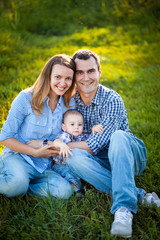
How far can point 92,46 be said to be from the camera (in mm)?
8078

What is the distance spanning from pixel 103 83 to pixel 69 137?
3072 mm

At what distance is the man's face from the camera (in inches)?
119

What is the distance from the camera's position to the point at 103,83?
5801mm

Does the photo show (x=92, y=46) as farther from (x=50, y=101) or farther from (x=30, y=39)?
(x=50, y=101)

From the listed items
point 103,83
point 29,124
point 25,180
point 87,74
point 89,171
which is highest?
point 87,74

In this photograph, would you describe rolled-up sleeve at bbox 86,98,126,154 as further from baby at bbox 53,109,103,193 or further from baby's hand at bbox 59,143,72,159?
baby's hand at bbox 59,143,72,159

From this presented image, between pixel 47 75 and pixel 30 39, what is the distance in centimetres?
567

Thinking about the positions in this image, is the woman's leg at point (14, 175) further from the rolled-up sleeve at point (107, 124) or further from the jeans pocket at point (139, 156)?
the jeans pocket at point (139, 156)

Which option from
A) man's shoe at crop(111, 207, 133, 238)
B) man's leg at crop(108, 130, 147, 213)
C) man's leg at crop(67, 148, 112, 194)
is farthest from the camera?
man's leg at crop(67, 148, 112, 194)

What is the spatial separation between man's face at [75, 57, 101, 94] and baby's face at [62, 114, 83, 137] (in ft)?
1.21

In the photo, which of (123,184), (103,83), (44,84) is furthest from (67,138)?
(103,83)

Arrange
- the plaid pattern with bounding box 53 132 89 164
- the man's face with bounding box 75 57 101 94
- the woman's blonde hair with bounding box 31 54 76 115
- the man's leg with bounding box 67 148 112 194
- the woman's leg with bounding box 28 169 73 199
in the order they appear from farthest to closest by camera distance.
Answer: the man's face with bounding box 75 57 101 94 < the plaid pattern with bounding box 53 132 89 164 < the woman's blonde hair with bounding box 31 54 76 115 < the woman's leg with bounding box 28 169 73 199 < the man's leg with bounding box 67 148 112 194

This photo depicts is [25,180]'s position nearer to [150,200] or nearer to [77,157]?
[77,157]

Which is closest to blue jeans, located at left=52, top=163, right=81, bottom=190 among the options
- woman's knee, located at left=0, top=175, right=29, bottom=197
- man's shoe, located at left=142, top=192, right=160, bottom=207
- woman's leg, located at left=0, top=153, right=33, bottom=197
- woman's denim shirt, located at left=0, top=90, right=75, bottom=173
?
woman's denim shirt, located at left=0, top=90, right=75, bottom=173
